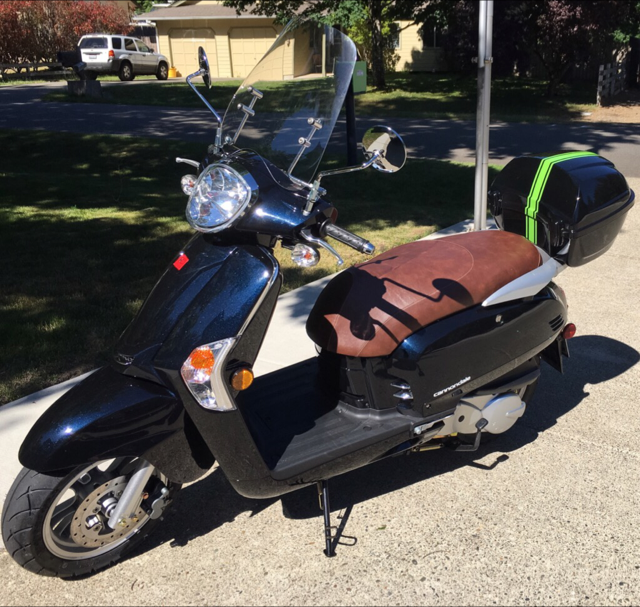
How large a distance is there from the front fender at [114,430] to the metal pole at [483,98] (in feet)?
14.2

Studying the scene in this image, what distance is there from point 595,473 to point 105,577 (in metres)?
2.13

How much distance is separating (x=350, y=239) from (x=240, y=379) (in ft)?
2.11

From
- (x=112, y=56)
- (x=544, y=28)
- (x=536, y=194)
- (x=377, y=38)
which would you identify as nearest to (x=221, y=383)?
(x=536, y=194)

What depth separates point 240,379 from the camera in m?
2.55

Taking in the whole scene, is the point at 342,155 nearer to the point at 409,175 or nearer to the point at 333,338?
the point at 409,175

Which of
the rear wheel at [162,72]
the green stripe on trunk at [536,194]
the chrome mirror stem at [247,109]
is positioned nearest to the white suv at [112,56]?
the rear wheel at [162,72]

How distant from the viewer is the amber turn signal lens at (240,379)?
254 centimetres

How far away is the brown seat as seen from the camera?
2844mm

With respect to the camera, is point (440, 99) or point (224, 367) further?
point (440, 99)

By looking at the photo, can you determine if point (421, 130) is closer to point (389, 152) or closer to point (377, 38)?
point (377, 38)

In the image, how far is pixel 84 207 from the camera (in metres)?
7.99

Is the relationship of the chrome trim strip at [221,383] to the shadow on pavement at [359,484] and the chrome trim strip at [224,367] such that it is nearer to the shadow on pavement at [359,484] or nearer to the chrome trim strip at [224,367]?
the chrome trim strip at [224,367]

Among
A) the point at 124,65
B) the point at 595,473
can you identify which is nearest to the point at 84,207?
the point at 595,473

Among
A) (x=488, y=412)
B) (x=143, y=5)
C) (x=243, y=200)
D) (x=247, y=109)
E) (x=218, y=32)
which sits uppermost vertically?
(x=143, y=5)
